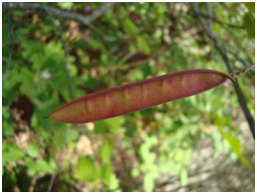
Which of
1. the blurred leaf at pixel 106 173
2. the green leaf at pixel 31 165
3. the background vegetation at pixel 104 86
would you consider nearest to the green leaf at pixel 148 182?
the background vegetation at pixel 104 86

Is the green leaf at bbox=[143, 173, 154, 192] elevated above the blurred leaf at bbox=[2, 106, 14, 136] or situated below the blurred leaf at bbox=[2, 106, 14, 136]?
below

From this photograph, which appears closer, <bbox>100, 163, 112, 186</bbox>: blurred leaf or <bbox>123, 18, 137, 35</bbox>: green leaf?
<bbox>100, 163, 112, 186</bbox>: blurred leaf

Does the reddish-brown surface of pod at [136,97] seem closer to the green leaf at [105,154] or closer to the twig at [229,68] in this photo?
the twig at [229,68]

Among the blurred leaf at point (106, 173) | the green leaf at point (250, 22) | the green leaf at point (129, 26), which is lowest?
the blurred leaf at point (106, 173)

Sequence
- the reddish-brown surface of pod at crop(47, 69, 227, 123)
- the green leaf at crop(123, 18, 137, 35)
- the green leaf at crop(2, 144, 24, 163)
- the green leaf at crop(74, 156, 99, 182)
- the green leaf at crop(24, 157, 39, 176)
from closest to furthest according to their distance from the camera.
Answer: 1. the reddish-brown surface of pod at crop(47, 69, 227, 123)
2. the green leaf at crop(2, 144, 24, 163)
3. the green leaf at crop(24, 157, 39, 176)
4. the green leaf at crop(74, 156, 99, 182)
5. the green leaf at crop(123, 18, 137, 35)

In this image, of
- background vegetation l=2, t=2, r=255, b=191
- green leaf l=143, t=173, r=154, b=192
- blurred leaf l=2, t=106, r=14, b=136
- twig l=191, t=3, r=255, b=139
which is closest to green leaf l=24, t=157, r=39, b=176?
background vegetation l=2, t=2, r=255, b=191

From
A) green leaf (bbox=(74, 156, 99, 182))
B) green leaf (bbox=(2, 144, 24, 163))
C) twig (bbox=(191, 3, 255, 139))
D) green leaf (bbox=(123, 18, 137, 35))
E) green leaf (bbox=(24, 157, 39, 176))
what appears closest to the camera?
twig (bbox=(191, 3, 255, 139))

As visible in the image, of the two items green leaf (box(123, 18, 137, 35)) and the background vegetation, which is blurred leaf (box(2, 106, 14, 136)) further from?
green leaf (box(123, 18, 137, 35))
